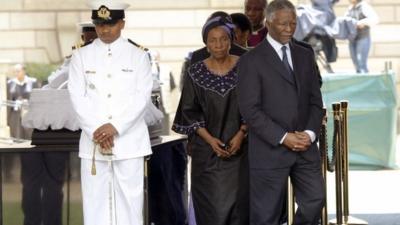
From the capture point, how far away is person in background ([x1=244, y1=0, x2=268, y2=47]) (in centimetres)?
1076

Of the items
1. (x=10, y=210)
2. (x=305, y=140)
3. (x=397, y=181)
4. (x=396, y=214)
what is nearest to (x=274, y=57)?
(x=305, y=140)

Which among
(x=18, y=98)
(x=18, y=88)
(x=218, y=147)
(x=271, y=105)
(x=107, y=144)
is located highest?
(x=271, y=105)

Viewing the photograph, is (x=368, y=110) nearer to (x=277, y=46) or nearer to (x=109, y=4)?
(x=277, y=46)

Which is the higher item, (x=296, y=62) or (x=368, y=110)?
(x=296, y=62)

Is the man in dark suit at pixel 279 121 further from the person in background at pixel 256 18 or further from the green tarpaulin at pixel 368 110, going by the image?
the green tarpaulin at pixel 368 110

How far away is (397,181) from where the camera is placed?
16156mm

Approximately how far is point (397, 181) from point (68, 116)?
7.86 metres

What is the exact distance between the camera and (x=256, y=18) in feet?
35.7

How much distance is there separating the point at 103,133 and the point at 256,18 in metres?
3.00

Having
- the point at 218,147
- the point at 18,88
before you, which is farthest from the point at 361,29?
the point at 218,147

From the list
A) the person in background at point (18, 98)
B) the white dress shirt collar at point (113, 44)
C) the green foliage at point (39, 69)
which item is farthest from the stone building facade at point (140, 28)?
the white dress shirt collar at point (113, 44)

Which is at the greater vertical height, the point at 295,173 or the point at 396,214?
the point at 295,173

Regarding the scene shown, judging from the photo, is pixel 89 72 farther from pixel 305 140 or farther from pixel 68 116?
pixel 305 140

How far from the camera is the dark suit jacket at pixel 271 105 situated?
8586 mm
